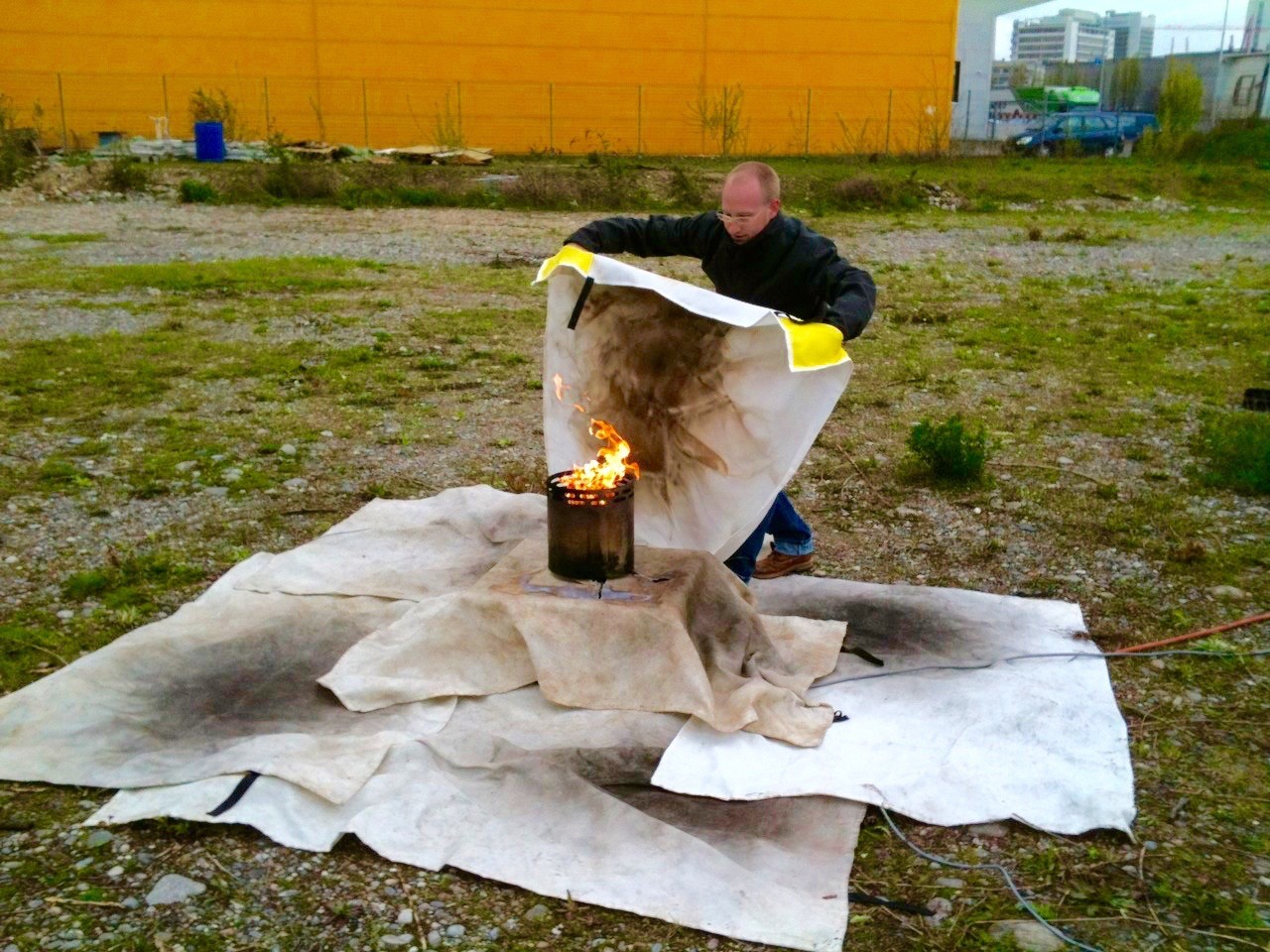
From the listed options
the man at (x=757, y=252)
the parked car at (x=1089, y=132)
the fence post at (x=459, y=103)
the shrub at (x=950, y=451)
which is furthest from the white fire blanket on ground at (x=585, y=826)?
the parked car at (x=1089, y=132)

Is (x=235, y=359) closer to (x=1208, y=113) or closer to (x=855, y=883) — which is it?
(x=855, y=883)

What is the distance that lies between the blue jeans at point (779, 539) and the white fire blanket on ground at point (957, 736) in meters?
0.36

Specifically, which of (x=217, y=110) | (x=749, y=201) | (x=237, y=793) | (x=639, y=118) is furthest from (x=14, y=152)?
(x=237, y=793)

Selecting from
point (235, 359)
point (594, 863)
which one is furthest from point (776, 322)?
point (235, 359)

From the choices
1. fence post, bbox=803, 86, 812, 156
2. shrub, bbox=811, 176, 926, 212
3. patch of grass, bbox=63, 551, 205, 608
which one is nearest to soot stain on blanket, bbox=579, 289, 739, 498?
patch of grass, bbox=63, 551, 205, 608

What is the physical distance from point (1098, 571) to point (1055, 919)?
2.61 metres

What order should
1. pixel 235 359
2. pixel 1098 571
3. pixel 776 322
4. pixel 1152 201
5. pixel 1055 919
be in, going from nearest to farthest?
pixel 1055 919 < pixel 776 322 < pixel 1098 571 < pixel 235 359 < pixel 1152 201

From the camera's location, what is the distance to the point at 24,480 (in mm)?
6273

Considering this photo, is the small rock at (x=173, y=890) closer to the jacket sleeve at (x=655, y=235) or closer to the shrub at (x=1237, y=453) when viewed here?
the jacket sleeve at (x=655, y=235)

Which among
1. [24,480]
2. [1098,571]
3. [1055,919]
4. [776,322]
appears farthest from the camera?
[24,480]

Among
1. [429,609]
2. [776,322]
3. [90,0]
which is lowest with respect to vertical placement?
[429,609]

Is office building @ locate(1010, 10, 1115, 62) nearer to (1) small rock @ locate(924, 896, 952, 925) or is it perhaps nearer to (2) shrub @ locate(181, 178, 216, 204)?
(2) shrub @ locate(181, 178, 216, 204)

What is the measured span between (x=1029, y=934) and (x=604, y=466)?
87.8 inches

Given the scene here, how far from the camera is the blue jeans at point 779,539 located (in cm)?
498
